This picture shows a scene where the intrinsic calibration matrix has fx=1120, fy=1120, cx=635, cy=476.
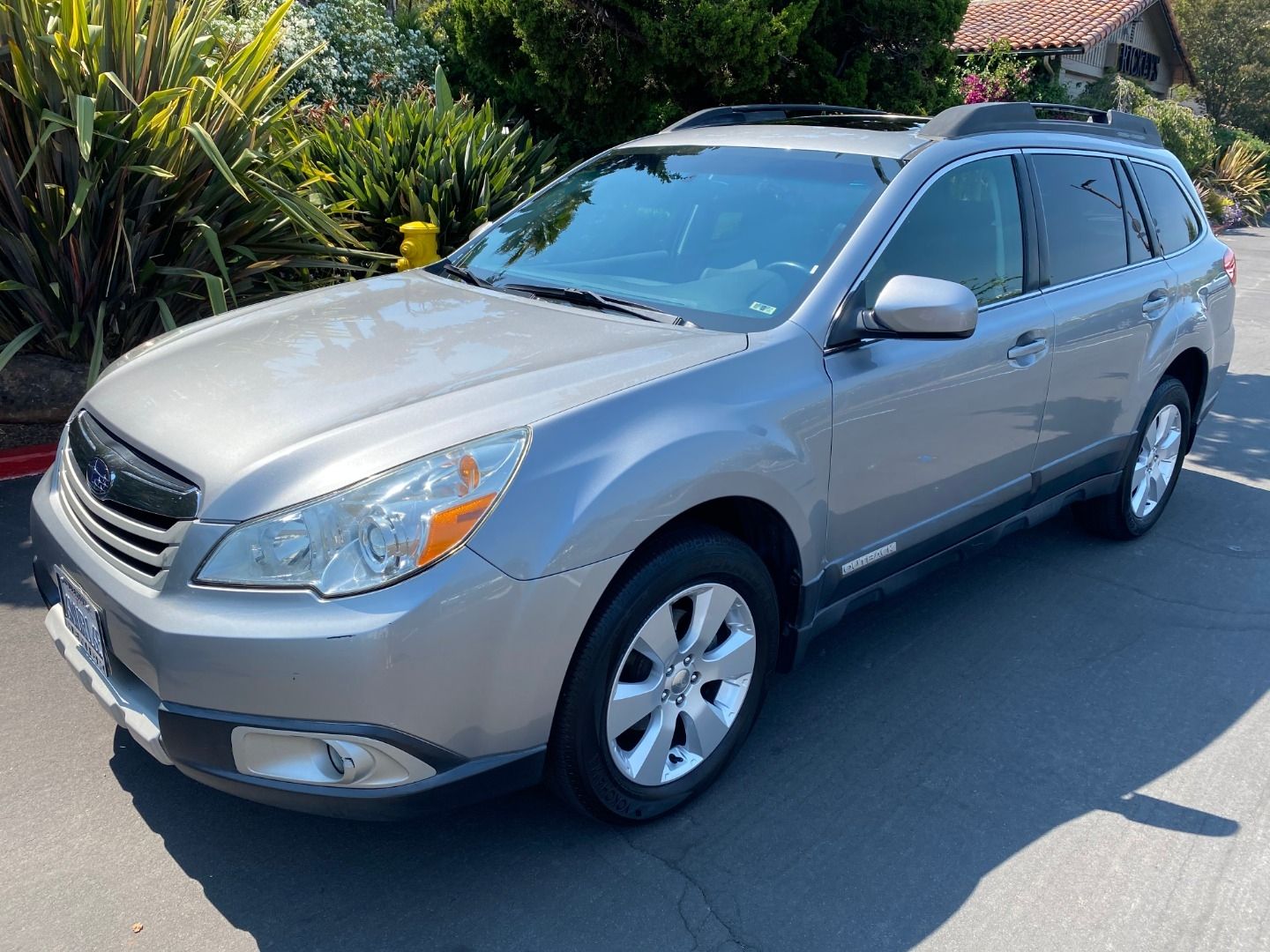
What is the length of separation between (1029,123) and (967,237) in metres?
0.75

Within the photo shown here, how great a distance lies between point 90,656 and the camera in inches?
107

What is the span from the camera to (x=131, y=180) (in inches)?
217

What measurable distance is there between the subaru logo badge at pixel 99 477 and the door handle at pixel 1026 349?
2755 millimetres

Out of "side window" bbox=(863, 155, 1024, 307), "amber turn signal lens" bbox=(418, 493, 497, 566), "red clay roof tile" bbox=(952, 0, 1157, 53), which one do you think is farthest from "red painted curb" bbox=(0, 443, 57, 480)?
"red clay roof tile" bbox=(952, 0, 1157, 53)

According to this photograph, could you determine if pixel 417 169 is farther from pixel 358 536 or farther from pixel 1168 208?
pixel 358 536

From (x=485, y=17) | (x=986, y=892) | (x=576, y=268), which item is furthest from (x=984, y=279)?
(x=485, y=17)

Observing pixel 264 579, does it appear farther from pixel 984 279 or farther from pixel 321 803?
pixel 984 279

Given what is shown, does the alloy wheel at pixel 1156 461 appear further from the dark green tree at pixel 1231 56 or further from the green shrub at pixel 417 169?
the dark green tree at pixel 1231 56

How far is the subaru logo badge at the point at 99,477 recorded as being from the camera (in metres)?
2.72

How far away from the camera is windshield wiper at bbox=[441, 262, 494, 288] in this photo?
12.5 feet

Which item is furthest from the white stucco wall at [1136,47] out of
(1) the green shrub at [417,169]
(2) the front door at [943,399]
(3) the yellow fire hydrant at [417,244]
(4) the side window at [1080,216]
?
(2) the front door at [943,399]

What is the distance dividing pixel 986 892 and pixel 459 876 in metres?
1.33

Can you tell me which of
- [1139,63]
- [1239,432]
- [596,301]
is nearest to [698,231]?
[596,301]

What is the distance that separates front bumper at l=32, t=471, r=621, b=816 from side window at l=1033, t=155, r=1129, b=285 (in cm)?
248
